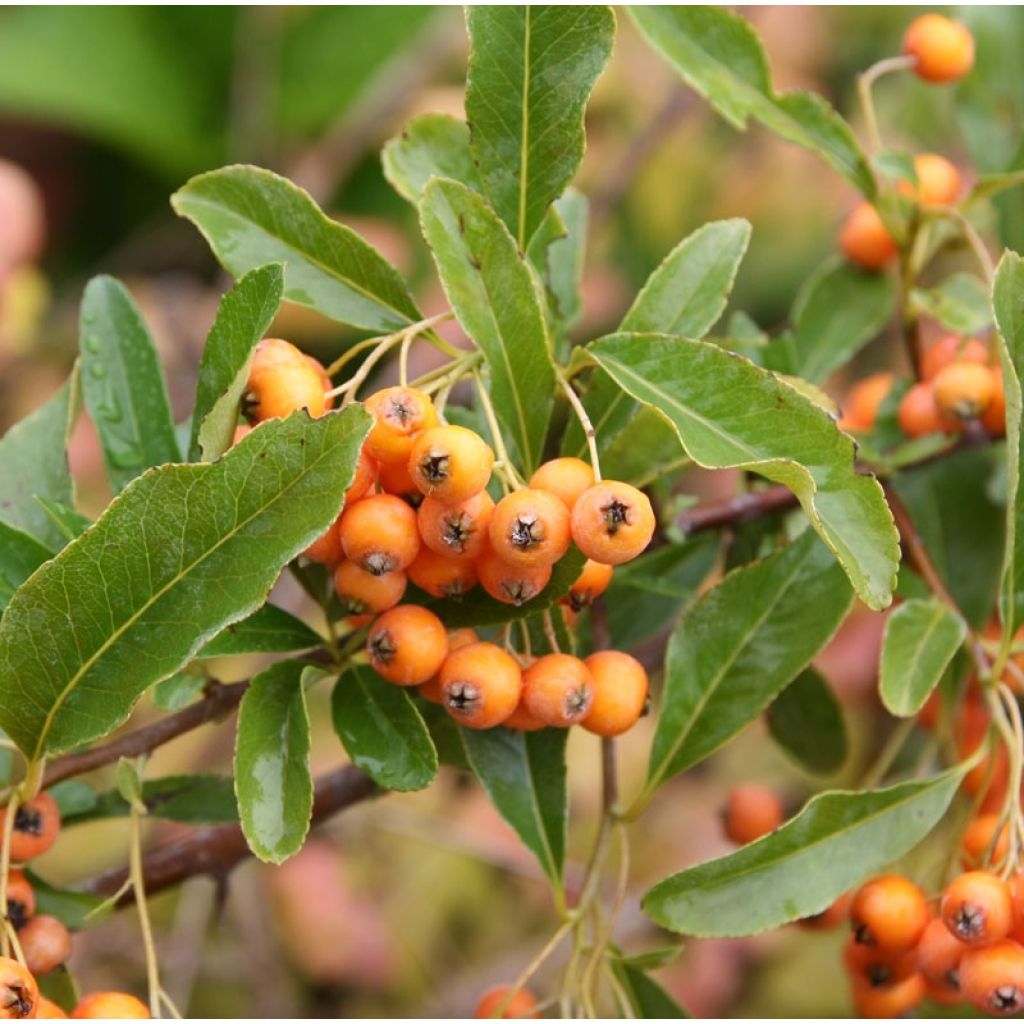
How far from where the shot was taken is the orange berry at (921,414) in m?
0.94

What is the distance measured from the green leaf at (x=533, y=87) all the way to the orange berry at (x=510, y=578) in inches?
8.5

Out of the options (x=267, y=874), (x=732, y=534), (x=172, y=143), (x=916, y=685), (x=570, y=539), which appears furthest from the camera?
(x=172, y=143)

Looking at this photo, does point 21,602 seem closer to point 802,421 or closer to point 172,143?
point 802,421

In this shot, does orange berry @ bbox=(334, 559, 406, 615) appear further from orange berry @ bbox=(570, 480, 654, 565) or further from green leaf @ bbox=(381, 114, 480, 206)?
green leaf @ bbox=(381, 114, 480, 206)

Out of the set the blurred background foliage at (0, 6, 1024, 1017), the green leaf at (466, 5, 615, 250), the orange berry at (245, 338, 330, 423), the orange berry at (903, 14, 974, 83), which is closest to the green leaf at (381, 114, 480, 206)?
the green leaf at (466, 5, 615, 250)

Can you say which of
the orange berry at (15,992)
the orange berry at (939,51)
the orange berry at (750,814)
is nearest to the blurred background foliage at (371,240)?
the orange berry at (939,51)

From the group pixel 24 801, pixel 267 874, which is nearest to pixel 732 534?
pixel 24 801

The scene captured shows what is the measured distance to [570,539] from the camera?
670mm

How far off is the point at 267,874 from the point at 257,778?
135 cm

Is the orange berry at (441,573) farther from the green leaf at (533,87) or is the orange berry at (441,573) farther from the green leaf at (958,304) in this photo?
the green leaf at (958,304)

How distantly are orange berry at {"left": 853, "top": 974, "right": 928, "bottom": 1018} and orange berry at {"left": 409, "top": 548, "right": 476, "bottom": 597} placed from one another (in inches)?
16.8

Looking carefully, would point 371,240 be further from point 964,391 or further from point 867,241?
point 964,391

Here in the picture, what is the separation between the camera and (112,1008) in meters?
0.69

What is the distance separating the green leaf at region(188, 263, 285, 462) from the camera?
66cm
